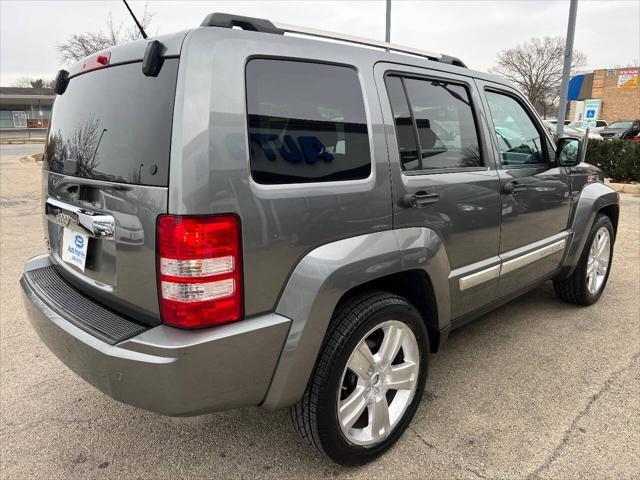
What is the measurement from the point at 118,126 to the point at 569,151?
311 cm

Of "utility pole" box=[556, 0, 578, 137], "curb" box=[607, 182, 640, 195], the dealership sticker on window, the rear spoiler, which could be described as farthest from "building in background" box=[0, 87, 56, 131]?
the rear spoiler

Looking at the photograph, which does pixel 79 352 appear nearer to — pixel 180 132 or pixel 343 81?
pixel 180 132

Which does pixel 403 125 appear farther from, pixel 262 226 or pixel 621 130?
pixel 621 130

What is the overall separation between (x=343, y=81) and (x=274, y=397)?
136 cm

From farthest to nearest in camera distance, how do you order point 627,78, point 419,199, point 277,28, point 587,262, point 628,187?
point 627,78 < point 628,187 < point 587,262 < point 419,199 < point 277,28

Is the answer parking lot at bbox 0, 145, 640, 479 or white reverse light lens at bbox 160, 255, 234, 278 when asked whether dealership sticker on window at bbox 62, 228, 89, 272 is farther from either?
parking lot at bbox 0, 145, 640, 479

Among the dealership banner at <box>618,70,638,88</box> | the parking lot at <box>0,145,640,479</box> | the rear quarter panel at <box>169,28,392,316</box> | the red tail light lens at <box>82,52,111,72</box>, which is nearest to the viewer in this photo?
the rear quarter panel at <box>169,28,392,316</box>

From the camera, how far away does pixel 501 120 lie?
119 inches

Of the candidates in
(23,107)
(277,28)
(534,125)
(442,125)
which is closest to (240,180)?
(277,28)

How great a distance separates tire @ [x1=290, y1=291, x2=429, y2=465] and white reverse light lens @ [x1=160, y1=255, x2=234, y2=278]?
580mm

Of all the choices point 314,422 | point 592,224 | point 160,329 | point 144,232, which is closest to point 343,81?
point 144,232

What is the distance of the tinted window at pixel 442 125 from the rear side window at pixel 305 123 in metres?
0.36

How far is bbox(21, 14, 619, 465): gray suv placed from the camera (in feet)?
5.42

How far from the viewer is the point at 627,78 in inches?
1479
